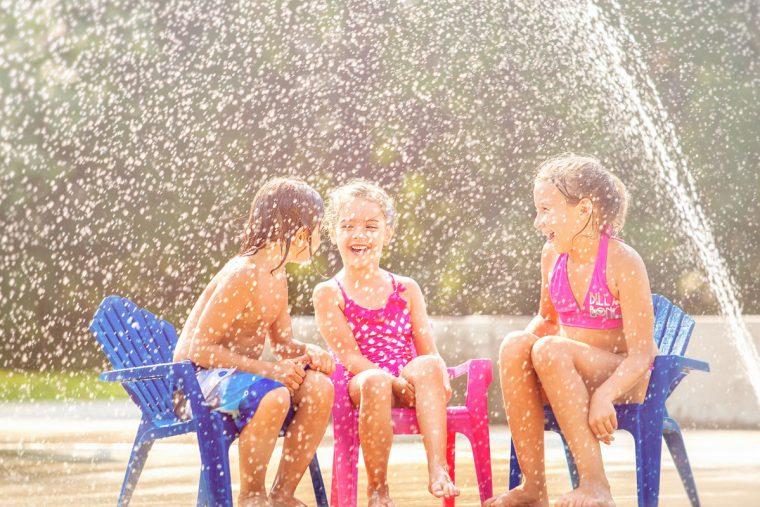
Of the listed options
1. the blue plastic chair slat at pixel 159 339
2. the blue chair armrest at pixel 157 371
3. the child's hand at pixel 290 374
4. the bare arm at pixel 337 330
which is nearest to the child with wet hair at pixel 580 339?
the bare arm at pixel 337 330

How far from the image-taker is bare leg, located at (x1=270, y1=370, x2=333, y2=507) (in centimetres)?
276

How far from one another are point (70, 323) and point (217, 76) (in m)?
3.13

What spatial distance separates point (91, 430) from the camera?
6117 millimetres

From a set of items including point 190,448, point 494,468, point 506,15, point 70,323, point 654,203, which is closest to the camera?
point 494,468

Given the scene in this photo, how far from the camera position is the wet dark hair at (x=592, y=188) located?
306 centimetres

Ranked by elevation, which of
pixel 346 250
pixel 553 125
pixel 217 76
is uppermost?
pixel 217 76

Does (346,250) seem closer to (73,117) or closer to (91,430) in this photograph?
(91,430)

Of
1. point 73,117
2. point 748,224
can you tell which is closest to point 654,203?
point 748,224

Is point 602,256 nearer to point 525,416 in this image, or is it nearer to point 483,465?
point 525,416

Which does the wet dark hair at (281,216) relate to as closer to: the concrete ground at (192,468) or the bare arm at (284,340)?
the bare arm at (284,340)

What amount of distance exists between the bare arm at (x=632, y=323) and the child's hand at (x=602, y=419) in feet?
0.07

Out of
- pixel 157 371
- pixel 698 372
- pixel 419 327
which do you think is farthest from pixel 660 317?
pixel 698 372

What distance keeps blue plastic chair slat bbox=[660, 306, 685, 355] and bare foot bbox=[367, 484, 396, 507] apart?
3.68 ft

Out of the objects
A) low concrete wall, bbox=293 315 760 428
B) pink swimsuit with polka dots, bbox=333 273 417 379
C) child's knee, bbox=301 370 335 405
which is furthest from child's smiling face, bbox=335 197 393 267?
low concrete wall, bbox=293 315 760 428
